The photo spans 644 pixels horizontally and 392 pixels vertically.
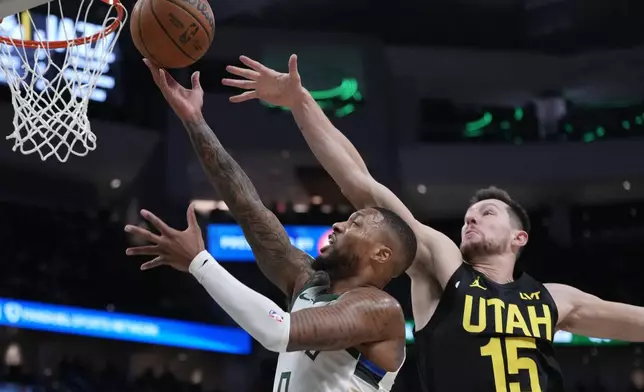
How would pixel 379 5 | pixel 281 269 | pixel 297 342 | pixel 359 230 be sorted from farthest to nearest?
pixel 379 5 → pixel 281 269 → pixel 359 230 → pixel 297 342

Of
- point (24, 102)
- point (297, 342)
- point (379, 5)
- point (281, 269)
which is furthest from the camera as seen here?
point (379, 5)

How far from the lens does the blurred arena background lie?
33.4ft

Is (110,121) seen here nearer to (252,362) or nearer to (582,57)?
(252,362)

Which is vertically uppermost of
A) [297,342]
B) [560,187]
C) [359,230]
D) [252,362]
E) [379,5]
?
[379,5]

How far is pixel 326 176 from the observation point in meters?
11.0

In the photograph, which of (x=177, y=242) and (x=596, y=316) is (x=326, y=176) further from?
(x=177, y=242)

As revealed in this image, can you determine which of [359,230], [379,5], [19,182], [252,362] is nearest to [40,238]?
[19,182]

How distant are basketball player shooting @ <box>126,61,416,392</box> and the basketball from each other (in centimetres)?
9

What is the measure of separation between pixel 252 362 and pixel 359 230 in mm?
7910

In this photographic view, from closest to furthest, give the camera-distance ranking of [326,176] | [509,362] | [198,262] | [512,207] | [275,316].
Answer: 1. [275,316]
2. [198,262]
3. [509,362]
4. [512,207]
5. [326,176]

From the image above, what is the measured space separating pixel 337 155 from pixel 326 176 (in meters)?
7.58

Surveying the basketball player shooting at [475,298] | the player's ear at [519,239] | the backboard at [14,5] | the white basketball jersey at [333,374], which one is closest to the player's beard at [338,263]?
the white basketball jersey at [333,374]

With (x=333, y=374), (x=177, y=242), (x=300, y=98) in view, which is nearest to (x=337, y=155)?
(x=300, y=98)

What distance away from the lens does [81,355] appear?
1023 cm
